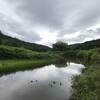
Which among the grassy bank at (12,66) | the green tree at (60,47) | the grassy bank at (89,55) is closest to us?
the grassy bank at (12,66)

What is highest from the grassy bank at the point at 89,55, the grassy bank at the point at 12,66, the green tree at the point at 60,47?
the green tree at the point at 60,47

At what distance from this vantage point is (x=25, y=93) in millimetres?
18406

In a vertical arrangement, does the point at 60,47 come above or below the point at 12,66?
above

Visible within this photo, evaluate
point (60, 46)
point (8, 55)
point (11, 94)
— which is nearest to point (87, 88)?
point (11, 94)

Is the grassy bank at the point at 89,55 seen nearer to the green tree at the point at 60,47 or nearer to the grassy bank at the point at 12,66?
the grassy bank at the point at 12,66

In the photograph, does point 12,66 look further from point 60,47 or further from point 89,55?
point 60,47

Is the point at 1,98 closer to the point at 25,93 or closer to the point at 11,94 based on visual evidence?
the point at 11,94

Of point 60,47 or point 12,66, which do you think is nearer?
point 12,66

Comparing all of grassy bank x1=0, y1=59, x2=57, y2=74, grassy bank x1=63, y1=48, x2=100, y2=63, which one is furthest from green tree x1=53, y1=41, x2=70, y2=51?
grassy bank x1=0, y1=59, x2=57, y2=74

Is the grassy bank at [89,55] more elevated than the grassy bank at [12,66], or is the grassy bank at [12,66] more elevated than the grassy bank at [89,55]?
the grassy bank at [89,55]

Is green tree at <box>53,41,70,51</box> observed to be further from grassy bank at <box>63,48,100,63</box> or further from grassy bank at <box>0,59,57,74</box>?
grassy bank at <box>0,59,57,74</box>

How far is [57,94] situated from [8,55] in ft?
160

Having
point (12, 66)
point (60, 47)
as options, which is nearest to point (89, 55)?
point (12, 66)

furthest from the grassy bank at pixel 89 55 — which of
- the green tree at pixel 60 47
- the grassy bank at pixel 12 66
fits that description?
the green tree at pixel 60 47
